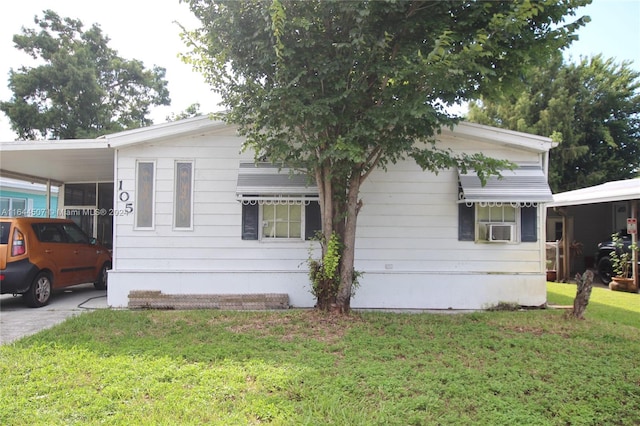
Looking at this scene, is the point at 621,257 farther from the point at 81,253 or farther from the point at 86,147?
the point at 81,253

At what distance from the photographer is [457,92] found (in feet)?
17.6

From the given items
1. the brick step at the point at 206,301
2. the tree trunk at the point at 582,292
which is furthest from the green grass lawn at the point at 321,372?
the brick step at the point at 206,301

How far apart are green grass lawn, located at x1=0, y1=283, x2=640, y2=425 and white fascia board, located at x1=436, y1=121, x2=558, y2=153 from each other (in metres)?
2.97

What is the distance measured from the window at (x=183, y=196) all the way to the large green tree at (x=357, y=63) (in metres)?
1.94

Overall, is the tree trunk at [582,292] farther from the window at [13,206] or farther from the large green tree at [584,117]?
the window at [13,206]

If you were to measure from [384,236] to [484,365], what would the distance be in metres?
3.27

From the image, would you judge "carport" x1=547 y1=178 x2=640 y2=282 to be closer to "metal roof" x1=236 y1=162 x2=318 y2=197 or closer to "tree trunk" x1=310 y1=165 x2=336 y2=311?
"metal roof" x1=236 y1=162 x2=318 y2=197

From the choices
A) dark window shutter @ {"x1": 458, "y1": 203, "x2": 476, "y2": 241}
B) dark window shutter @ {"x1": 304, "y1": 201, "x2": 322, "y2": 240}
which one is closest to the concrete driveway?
dark window shutter @ {"x1": 304, "y1": 201, "x2": 322, "y2": 240}

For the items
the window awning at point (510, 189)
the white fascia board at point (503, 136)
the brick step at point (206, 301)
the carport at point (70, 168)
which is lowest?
the brick step at point (206, 301)

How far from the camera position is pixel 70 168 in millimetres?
8727

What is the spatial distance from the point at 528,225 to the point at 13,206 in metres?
16.9

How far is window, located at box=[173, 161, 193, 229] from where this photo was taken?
7016mm

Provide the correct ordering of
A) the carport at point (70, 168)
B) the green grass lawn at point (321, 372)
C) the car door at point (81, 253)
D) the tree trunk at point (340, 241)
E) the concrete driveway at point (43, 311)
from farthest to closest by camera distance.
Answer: the car door at point (81, 253), the carport at point (70, 168), the tree trunk at point (340, 241), the concrete driveway at point (43, 311), the green grass lawn at point (321, 372)

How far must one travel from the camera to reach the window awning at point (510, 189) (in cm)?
659
